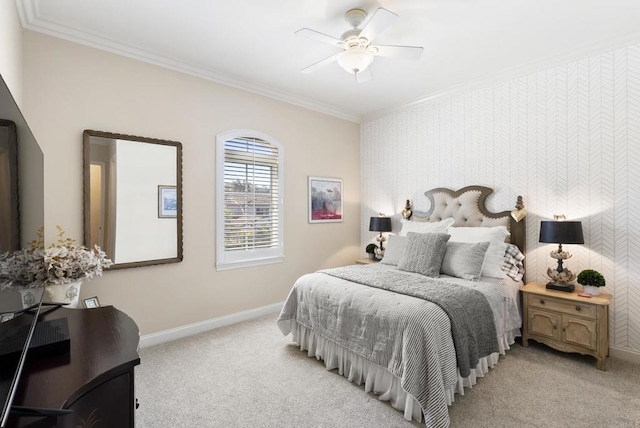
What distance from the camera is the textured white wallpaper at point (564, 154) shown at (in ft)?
9.24

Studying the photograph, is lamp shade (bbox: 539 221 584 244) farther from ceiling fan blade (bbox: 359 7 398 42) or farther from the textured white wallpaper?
ceiling fan blade (bbox: 359 7 398 42)

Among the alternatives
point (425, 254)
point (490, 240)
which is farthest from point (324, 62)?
point (490, 240)

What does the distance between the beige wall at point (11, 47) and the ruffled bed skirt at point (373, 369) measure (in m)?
2.63

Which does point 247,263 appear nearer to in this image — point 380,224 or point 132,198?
point 132,198

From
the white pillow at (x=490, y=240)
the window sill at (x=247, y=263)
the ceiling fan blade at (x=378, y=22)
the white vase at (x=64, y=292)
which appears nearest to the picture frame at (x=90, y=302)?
the white vase at (x=64, y=292)

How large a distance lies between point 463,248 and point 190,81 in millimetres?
3189

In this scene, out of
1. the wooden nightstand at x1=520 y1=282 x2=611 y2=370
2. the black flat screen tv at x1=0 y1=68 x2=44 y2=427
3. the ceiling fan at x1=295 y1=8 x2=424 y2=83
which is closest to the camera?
the black flat screen tv at x1=0 y1=68 x2=44 y2=427

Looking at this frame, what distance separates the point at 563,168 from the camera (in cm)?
316

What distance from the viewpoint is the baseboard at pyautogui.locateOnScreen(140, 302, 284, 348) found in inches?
123

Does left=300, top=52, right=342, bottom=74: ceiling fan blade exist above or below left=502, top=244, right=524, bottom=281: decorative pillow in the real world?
above

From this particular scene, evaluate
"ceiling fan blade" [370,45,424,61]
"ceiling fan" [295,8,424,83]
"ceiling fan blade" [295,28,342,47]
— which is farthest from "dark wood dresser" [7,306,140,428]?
"ceiling fan blade" [370,45,424,61]

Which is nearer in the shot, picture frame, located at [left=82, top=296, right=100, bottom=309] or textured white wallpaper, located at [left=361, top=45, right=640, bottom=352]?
Answer: picture frame, located at [left=82, top=296, right=100, bottom=309]

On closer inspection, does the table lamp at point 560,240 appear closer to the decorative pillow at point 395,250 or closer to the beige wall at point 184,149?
the decorative pillow at point 395,250

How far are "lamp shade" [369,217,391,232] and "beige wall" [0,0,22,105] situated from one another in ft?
12.2
